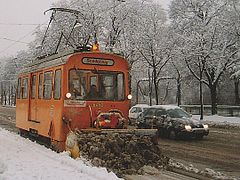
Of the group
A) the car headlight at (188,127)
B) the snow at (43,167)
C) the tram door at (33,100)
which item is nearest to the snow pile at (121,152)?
the snow at (43,167)

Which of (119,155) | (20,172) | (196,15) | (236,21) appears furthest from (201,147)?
(196,15)

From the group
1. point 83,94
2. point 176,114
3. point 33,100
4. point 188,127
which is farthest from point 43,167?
point 176,114

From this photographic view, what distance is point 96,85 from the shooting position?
1305 cm

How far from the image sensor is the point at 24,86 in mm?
17438

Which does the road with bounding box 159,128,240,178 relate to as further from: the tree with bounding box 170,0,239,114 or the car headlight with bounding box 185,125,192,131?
the tree with bounding box 170,0,239,114

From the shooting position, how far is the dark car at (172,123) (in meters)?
19.0

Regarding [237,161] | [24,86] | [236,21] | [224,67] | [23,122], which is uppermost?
[236,21]

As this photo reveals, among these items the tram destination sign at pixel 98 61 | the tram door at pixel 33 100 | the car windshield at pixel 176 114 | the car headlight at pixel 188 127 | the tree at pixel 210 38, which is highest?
the tree at pixel 210 38

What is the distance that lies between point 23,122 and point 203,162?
8.41 metres

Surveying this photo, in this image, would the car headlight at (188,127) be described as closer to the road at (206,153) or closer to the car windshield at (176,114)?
the road at (206,153)

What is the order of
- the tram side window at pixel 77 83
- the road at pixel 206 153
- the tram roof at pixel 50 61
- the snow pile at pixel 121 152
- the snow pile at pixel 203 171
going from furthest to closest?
the tram roof at pixel 50 61, the tram side window at pixel 77 83, the road at pixel 206 153, the snow pile at pixel 121 152, the snow pile at pixel 203 171

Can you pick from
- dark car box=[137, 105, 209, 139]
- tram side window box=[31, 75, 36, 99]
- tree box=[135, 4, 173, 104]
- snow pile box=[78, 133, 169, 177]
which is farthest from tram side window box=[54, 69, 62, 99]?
tree box=[135, 4, 173, 104]

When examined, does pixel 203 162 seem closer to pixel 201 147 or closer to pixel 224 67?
pixel 201 147

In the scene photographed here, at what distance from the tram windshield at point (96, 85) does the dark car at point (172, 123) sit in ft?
21.4
